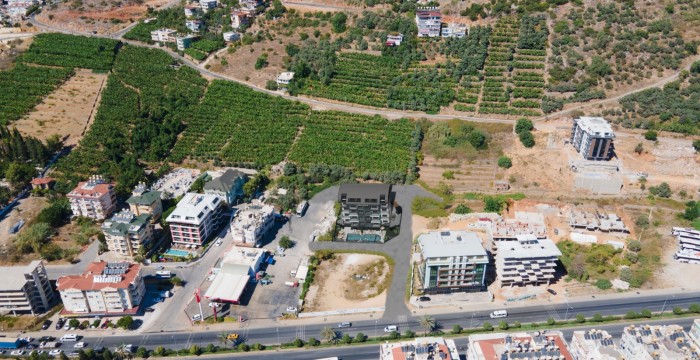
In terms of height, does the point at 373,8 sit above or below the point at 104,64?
above

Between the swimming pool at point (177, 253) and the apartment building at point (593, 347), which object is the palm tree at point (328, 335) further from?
the swimming pool at point (177, 253)

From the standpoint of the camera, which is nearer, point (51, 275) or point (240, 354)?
point (240, 354)

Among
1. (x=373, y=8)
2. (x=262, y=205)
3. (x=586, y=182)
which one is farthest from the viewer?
(x=373, y=8)

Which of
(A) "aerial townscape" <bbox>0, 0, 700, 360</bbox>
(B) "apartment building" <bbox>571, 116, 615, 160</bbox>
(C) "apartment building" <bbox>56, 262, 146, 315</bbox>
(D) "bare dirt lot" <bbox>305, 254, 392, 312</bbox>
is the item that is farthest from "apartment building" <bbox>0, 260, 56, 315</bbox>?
(B) "apartment building" <bbox>571, 116, 615, 160</bbox>

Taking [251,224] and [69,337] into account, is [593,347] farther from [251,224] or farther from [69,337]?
[69,337]

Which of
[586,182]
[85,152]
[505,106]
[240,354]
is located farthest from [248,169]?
[586,182]

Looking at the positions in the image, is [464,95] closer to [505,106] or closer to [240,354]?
[505,106]

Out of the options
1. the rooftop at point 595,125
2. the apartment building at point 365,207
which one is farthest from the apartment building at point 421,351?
the rooftop at point 595,125
